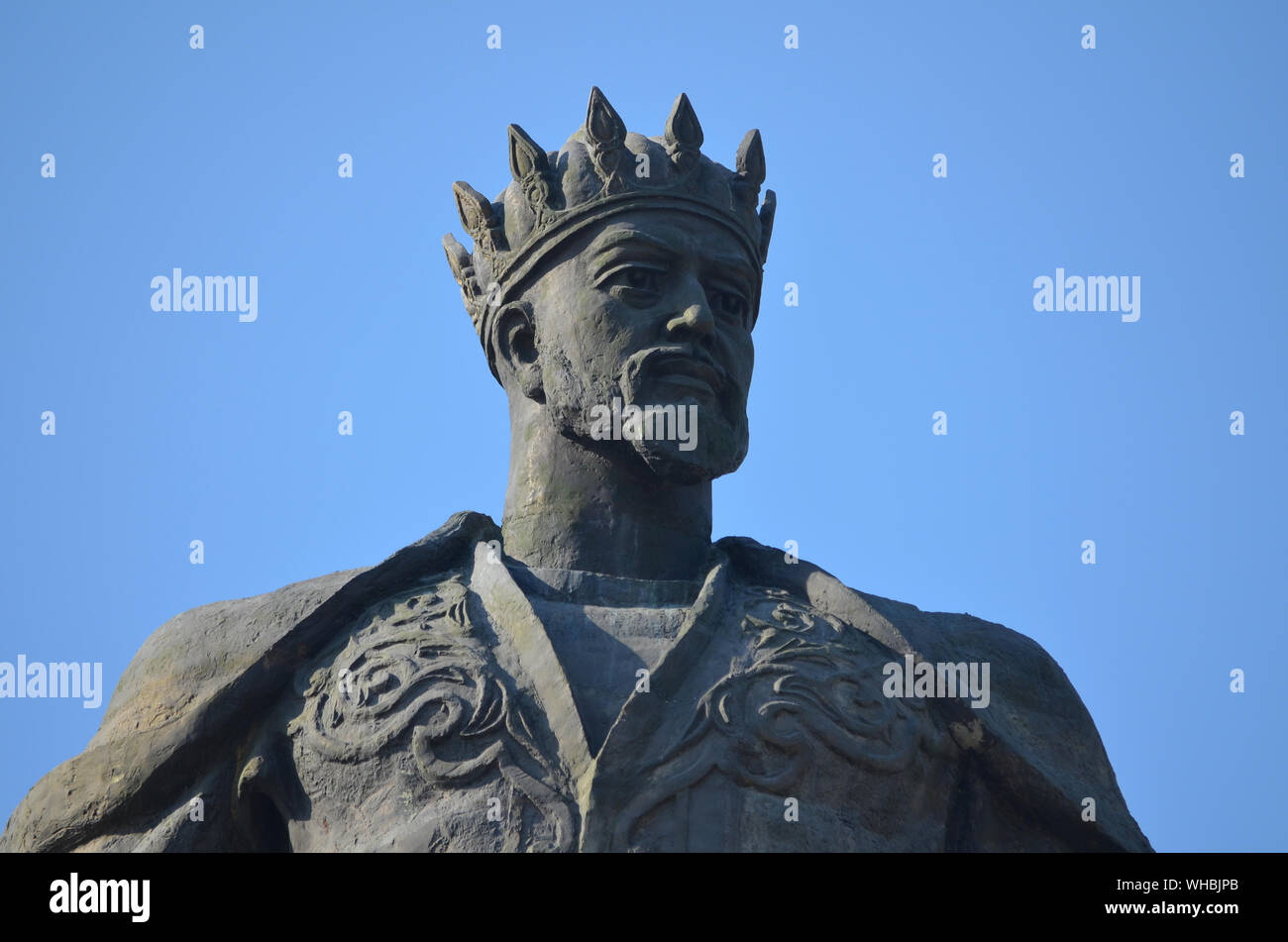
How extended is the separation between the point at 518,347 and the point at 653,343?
41.6 inches

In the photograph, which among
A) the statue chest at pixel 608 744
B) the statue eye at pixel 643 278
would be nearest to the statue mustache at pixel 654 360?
the statue eye at pixel 643 278

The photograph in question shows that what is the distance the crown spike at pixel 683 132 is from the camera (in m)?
15.2

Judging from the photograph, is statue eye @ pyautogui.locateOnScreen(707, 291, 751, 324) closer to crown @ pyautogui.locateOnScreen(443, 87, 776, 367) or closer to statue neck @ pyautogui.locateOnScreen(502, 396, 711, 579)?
crown @ pyautogui.locateOnScreen(443, 87, 776, 367)

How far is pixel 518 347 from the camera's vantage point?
15.2 meters

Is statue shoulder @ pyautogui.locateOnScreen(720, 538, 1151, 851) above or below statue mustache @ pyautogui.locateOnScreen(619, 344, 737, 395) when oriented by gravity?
below

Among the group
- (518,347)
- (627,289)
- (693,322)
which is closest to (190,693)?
(518,347)

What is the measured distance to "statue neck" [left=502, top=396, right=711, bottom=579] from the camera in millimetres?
14672

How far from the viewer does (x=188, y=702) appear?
13914 mm

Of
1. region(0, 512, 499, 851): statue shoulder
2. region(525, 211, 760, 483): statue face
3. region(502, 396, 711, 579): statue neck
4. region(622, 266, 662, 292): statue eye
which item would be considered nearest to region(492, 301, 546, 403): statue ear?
region(525, 211, 760, 483): statue face

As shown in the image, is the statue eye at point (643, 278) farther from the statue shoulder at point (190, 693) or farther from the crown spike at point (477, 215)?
the statue shoulder at point (190, 693)

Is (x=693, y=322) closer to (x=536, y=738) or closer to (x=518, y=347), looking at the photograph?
(x=518, y=347)

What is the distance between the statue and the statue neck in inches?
0.7

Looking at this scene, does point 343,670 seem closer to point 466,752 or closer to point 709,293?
point 466,752
